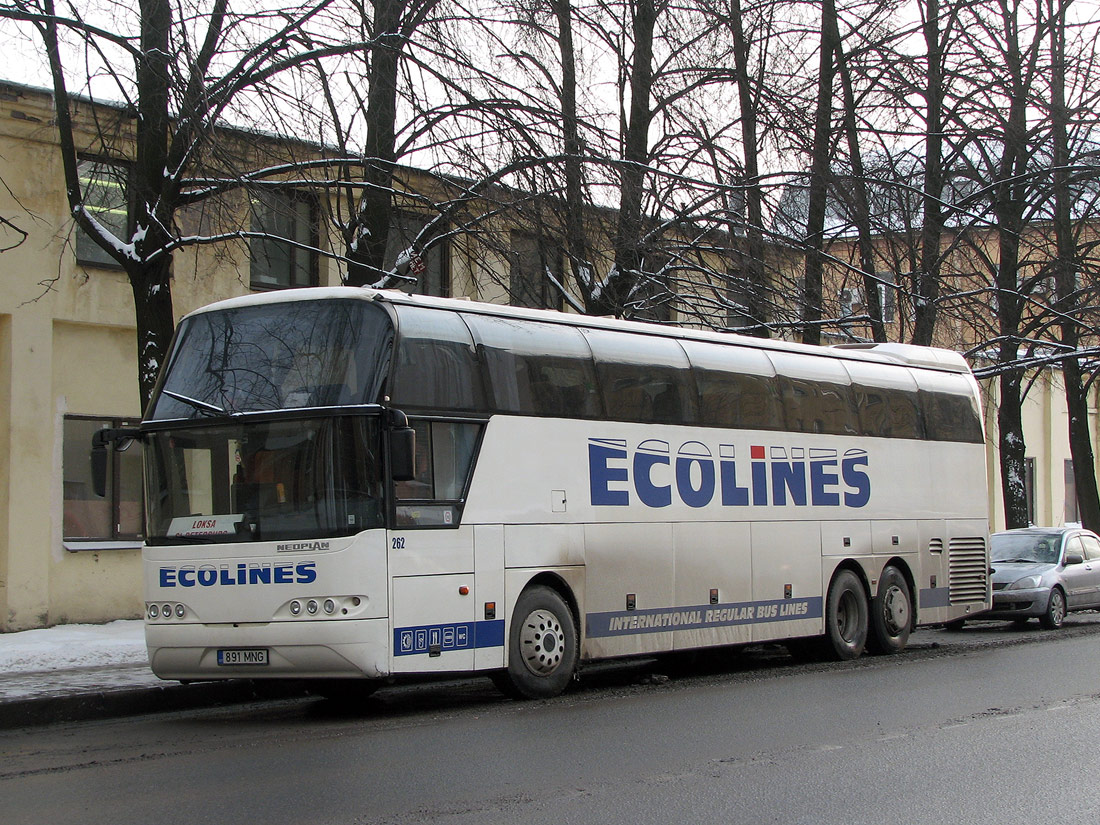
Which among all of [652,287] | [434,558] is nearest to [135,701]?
[434,558]

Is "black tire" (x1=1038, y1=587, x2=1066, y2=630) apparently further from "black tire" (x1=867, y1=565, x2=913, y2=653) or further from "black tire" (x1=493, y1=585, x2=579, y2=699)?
"black tire" (x1=493, y1=585, x2=579, y2=699)

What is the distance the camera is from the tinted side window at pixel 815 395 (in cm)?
1620

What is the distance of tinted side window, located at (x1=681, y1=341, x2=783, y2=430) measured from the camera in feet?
49.1

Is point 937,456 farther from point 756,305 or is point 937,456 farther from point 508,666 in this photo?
point 508,666

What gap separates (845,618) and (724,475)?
331 cm

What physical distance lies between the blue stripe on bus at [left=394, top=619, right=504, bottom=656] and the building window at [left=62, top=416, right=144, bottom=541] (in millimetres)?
8792

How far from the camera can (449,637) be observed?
11.7 m

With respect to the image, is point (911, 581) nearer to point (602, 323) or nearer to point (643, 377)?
point (643, 377)

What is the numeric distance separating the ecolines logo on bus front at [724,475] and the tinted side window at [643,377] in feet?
1.02

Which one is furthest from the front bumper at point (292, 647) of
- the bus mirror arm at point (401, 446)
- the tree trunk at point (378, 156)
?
the tree trunk at point (378, 156)

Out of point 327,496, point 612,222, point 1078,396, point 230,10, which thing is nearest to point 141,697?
point 327,496

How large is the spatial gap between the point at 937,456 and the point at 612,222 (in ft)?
18.1

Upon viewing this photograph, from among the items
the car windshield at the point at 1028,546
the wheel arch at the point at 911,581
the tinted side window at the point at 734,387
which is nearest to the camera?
the tinted side window at the point at 734,387

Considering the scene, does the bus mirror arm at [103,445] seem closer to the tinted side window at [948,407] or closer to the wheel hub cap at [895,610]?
the wheel hub cap at [895,610]
